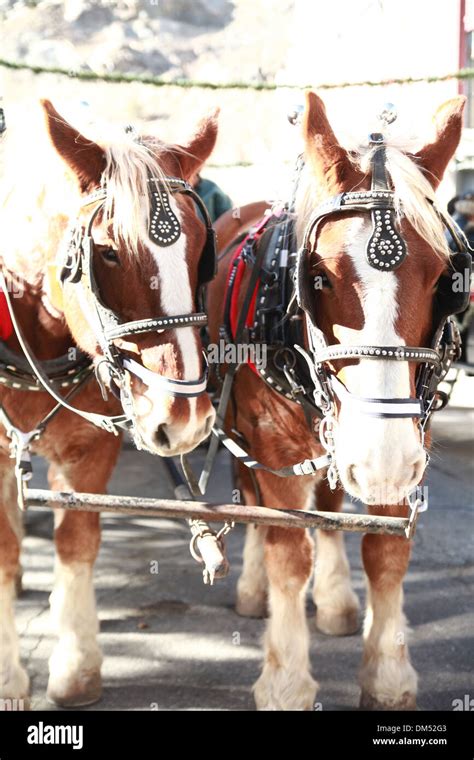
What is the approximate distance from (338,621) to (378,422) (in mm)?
1882

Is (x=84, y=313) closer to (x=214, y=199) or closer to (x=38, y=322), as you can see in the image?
(x=38, y=322)

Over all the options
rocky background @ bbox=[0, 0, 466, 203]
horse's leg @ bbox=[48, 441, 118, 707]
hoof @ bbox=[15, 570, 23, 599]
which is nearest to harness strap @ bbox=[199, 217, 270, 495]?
rocky background @ bbox=[0, 0, 466, 203]

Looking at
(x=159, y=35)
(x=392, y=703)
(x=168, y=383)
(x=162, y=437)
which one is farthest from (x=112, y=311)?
(x=159, y=35)

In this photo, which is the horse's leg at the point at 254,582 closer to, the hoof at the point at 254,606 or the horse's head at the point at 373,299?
the hoof at the point at 254,606

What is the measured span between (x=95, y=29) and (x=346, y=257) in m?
49.7

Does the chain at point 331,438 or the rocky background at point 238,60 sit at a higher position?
the rocky background at point 238,60

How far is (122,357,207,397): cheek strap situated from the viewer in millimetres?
2107

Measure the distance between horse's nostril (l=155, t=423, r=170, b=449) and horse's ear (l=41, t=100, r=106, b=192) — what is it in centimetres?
73

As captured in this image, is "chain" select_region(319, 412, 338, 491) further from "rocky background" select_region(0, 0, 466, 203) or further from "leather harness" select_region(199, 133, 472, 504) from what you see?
"rocky background" select_region(0, 0, 466, 203)

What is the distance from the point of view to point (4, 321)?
2.69 metres

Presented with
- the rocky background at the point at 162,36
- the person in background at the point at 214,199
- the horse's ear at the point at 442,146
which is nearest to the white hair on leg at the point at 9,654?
the horse's ear at the point at 442,146

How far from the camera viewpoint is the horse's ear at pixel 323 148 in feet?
7.06
